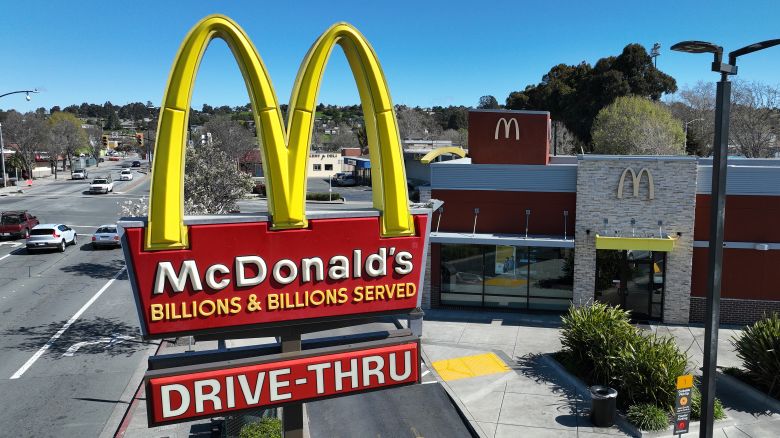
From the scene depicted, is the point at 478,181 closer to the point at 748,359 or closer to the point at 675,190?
the point at 675,190

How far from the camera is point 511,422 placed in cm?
1488

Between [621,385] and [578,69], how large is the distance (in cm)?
6734

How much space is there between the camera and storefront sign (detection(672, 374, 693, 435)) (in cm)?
1170

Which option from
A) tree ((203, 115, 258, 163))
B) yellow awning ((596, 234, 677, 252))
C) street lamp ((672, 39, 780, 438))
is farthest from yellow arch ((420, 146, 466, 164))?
tree ((203, 115, 258, 163))

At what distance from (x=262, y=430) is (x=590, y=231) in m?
15.0

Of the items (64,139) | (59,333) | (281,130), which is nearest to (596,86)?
(59,333)

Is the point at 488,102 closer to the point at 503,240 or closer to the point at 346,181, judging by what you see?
the point at 346,181

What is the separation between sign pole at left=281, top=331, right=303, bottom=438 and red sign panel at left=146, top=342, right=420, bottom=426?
0.27 m

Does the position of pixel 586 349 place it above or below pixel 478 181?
below

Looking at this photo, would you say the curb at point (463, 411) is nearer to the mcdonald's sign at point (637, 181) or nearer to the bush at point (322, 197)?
the mcdonald's sign at point (637, 181)

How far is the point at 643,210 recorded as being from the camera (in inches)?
879

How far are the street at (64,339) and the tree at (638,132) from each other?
39061 millimetres

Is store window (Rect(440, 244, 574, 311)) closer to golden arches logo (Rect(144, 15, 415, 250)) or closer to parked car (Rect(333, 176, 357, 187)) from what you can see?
golden arches logo (Rect(144, 15, 415, 250))

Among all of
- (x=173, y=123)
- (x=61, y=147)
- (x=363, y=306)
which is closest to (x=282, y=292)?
(x=363, y=306)
